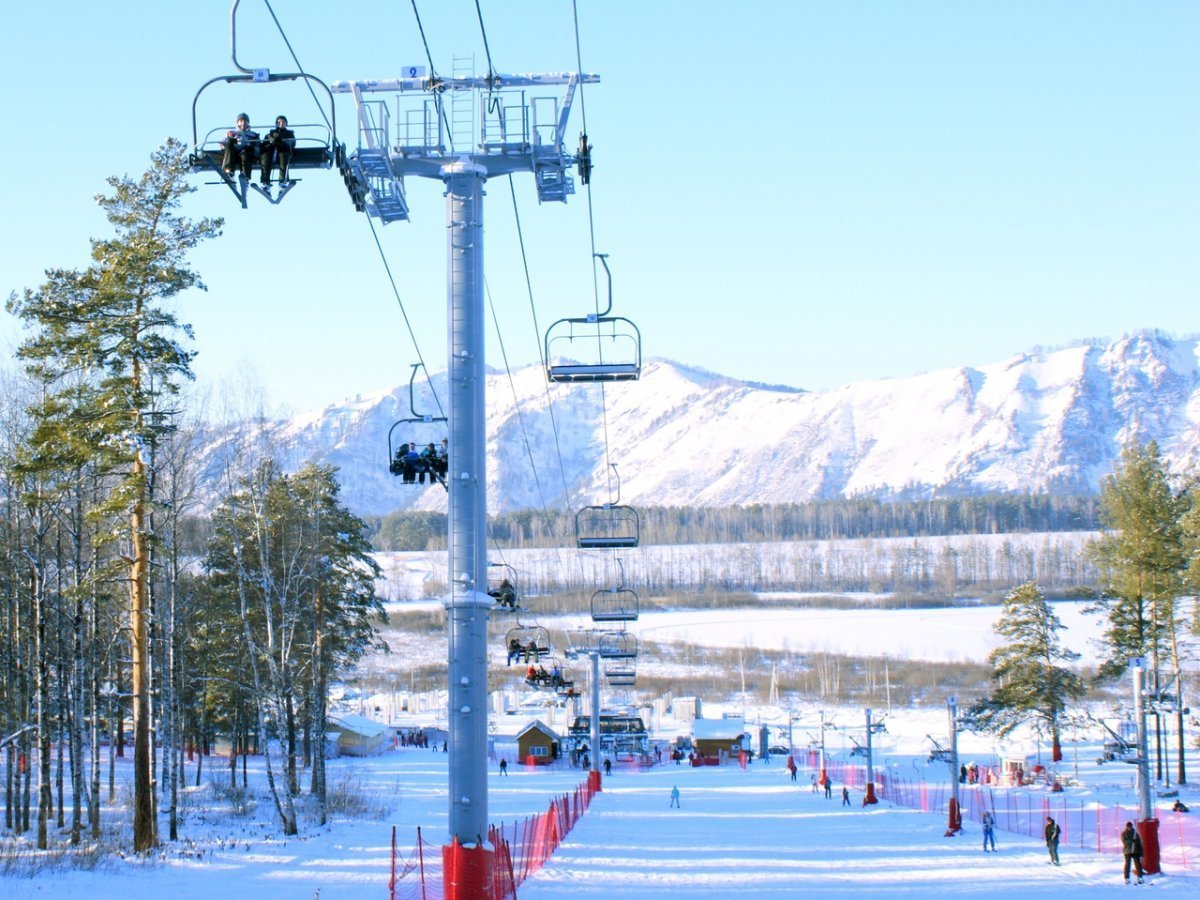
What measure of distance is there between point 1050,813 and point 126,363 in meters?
33.3

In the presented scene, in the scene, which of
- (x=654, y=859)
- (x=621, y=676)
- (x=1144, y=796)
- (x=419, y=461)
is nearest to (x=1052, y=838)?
(x=1144, y=796)

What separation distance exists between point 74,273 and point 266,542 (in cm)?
1054

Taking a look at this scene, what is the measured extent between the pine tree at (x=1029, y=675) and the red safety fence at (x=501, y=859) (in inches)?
1085

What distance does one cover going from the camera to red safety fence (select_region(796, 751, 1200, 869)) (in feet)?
111

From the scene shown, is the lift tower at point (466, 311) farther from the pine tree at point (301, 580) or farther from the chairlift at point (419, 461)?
the pine tree at point (301, 580)

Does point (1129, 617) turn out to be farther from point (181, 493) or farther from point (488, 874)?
point (488, 874)

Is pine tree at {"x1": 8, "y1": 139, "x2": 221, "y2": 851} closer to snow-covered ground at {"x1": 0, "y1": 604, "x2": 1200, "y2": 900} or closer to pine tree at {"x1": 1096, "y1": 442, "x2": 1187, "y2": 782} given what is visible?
snow-covered ground at {"x1": 0, "y1": 604, "x2": 1200, "y2": 900}

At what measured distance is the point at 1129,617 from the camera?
172 ft

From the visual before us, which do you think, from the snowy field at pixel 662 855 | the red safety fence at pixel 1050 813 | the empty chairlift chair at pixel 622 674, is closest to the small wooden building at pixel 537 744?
the empty chairlift chair at pixel 622 674

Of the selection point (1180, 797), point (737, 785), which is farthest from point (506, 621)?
point (1180, 797)

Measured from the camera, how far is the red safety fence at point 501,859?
20197 millimetres

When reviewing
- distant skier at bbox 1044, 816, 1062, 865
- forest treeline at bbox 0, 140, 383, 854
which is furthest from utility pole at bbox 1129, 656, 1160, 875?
forest treeline at bbox 0, 140, 383, 854

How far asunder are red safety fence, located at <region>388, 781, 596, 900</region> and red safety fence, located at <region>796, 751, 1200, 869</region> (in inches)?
547

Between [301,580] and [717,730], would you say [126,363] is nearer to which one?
[301,580]
